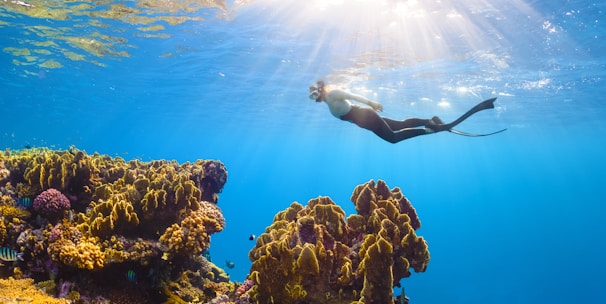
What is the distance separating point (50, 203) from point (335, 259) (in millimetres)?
5182

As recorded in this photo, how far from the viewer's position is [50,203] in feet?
19.8

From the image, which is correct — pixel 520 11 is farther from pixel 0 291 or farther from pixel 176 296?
pixel 0 291

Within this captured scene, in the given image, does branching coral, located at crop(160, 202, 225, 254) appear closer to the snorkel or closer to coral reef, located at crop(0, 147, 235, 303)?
coral reef, located at crop(0, 147, 235, 303)

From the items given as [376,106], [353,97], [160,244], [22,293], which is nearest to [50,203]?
[22,293]

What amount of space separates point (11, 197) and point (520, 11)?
18699 mm

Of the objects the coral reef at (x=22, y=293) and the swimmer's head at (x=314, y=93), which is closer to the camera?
the coral reef at (x=22, y=293)

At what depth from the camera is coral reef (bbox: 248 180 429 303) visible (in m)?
4.43

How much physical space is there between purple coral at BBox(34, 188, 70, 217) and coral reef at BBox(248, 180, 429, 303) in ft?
12.1

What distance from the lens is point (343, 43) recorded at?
19281mm

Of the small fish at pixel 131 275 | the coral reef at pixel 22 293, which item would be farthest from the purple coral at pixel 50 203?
the small fish at pixel 131 275

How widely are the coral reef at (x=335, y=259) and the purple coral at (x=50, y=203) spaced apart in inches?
145

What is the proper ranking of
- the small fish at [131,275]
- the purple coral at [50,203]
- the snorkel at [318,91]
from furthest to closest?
1. the snorkel at [318,91]
2. the purple coral at [50,203]
3. the small fish at [131,275]

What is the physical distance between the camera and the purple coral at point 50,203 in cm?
599

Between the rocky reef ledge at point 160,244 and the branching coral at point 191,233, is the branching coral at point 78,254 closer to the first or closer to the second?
the rocky reef ledge at point 160,244
